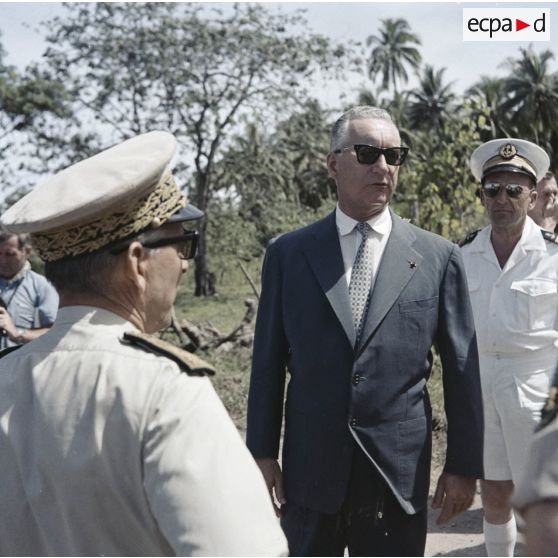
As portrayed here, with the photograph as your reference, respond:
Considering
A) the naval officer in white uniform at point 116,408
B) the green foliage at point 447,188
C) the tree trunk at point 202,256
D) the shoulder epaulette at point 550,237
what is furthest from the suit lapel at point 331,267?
the tree trunk at point 202,256

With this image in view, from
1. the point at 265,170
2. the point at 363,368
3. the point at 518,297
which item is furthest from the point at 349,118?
the point at 265,170

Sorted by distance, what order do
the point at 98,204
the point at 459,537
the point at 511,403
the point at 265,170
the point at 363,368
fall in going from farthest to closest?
the point at 265,170 → the point at 459,537 → the point at 511,403 → the point at 363,368 → the point at 98,204

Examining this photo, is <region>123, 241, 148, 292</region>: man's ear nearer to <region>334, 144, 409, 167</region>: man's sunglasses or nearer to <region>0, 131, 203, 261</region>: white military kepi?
<region>0, 131, 203, 261</region>: white military kepi

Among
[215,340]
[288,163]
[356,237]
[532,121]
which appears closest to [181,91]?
[288,163]

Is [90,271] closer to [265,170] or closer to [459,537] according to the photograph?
[459,537]

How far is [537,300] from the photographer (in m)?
4.27

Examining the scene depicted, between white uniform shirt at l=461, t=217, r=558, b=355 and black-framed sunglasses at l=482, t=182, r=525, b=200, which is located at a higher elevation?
black-framed sunglasses at l=482, t=182, r=525, b=200

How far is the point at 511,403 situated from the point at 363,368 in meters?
1.52

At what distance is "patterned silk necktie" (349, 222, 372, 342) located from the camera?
3068 millimetres

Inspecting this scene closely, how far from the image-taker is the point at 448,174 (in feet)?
31.8

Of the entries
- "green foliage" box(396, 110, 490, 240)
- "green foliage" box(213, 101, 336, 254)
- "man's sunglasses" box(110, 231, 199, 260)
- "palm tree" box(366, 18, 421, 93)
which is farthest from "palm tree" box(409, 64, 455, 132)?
"man's sunglasses" box(110, 231, 199, 260)

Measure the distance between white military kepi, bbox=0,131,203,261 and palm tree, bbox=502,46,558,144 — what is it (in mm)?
47711

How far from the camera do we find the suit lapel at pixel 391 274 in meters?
3.01

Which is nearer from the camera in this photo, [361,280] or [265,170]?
[361,280]
